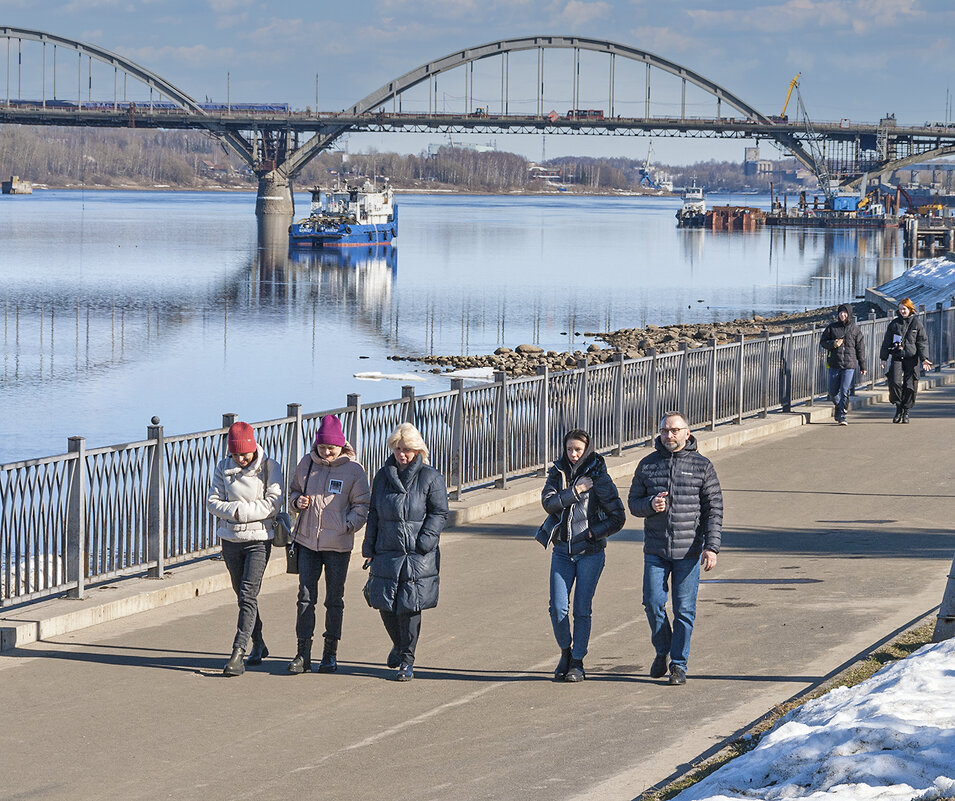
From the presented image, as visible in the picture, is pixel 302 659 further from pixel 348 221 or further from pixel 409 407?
pixel 348 221

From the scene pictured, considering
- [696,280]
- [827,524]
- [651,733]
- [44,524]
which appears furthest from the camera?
[696,280]

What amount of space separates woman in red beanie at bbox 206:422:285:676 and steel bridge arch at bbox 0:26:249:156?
15373 centimetres

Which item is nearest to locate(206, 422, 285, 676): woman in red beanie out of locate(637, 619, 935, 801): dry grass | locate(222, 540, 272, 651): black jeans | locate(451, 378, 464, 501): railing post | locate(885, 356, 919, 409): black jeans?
locate(222, 540, 272, 651): black jeans

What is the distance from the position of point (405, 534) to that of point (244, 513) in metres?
0.99

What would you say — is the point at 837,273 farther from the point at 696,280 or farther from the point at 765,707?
the point at 765,707

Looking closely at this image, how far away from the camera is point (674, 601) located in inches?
352

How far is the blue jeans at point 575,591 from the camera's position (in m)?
8.84

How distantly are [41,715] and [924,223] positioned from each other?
6188 inches

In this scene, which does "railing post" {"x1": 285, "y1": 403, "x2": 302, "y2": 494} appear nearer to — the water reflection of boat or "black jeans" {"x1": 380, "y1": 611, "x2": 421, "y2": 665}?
"black jeans" {"x1": 380, "y1": 611, "x2": 421, "y2": 665}

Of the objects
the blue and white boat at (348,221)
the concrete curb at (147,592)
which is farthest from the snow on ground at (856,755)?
the blue and white boat at (348,221)

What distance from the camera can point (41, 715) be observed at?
8062 mm

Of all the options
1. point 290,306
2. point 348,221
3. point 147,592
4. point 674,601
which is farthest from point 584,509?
point 348,221

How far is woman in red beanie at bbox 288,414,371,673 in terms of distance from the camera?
886cm

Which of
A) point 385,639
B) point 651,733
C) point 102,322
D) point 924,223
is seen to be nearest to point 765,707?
point 651,733
